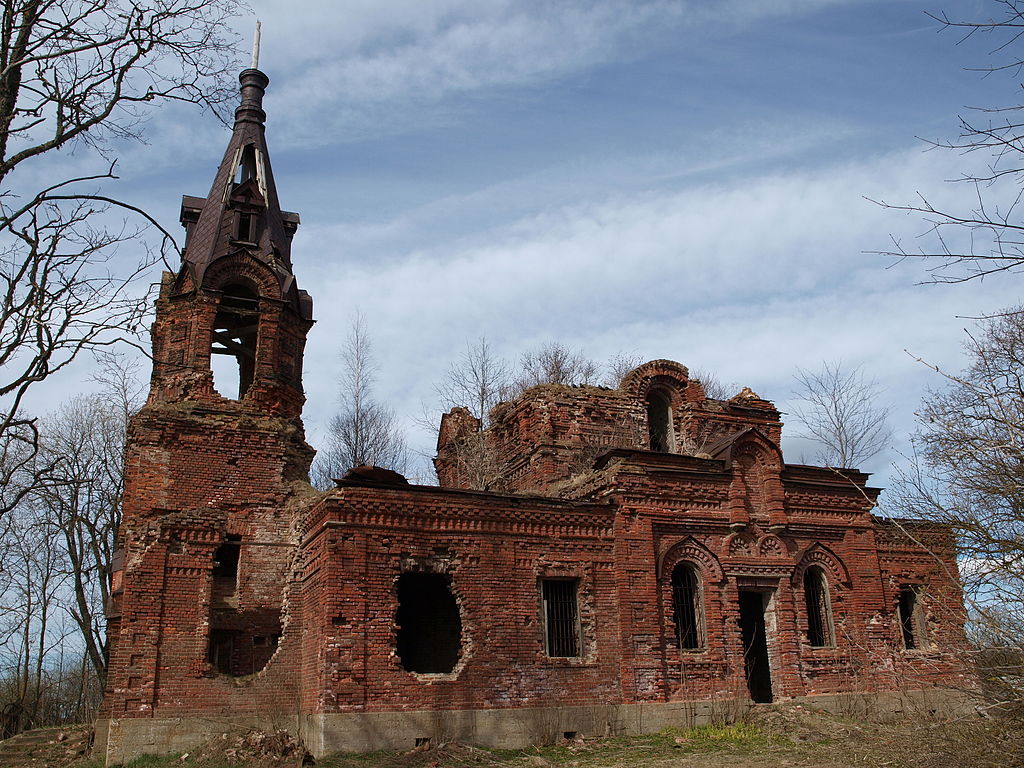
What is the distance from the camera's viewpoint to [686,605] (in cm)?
1680

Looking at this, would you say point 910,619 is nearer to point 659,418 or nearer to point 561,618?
point 659,418

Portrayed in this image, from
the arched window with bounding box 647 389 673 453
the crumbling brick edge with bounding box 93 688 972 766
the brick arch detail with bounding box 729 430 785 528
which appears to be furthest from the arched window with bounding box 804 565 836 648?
the arched window with bounding box 647 389 673 453

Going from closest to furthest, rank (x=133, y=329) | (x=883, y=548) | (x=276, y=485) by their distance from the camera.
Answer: (x=133, y=329) → (x=276, y=485) → (x=883, y=548)

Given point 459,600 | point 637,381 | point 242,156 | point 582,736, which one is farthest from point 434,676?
point 242,156

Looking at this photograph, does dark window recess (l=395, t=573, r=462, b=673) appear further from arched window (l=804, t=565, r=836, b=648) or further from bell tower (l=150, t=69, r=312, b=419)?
arched window (l=804, t=565, r=836, b=648)

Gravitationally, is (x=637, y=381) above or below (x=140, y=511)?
above

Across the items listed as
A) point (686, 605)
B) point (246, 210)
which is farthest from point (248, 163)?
point (686, 605)

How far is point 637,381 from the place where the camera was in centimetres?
2195

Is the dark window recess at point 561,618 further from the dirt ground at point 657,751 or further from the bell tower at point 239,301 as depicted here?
the bell tower at point 239,301

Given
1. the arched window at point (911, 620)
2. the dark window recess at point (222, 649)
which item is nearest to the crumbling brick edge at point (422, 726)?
the dark window recess at point (222, 649)

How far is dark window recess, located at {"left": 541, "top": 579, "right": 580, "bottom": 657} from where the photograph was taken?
51.6 ft

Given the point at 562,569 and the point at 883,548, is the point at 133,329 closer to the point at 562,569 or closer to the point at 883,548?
the point at 562,569

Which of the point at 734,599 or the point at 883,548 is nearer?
the point at 734,599

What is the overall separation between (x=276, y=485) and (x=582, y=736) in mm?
7440
